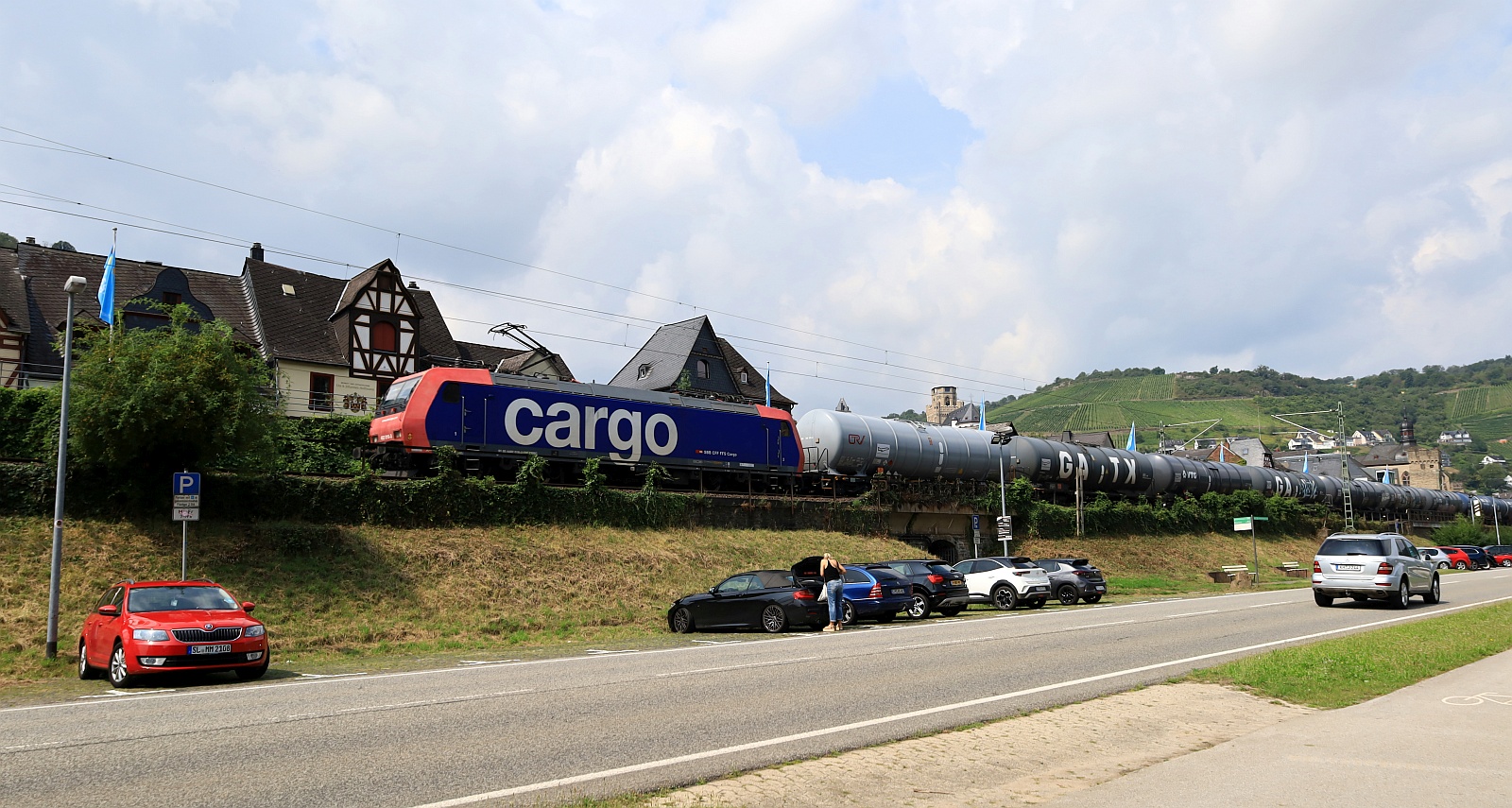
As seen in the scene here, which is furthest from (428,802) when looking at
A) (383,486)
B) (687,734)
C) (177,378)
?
(383,486)

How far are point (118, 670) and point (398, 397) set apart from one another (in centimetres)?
1625

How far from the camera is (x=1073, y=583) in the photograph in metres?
30.1

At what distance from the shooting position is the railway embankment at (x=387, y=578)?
63.7ft

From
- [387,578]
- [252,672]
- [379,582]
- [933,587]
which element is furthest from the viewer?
[933,587]

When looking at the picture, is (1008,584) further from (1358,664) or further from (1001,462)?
(1358,664)

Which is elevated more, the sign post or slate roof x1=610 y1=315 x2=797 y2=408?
slate roof x1=610 y1=315 x2=797 y2=408

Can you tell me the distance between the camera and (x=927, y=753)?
7.95 metres

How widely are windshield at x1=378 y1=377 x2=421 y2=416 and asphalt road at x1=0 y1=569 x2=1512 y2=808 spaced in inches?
608

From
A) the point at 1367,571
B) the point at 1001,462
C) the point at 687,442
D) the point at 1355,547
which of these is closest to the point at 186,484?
the point at 687,442

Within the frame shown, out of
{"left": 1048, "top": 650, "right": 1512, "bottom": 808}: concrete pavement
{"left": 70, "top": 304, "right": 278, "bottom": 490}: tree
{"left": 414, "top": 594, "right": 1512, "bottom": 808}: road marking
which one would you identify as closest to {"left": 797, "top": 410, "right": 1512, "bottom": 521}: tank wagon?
{"left": 70, "top": 304, "right": 278, "bottom": 490}: tree

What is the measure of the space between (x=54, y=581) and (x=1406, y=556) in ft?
93.3

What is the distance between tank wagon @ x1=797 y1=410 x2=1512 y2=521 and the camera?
1558 inches

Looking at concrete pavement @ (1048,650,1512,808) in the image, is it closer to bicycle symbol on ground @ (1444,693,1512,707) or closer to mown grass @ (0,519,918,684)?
bicycle symbol on ground @ (1444,693,1512,707)

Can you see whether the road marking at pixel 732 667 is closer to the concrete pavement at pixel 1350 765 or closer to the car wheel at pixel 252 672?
the car wheel at pixel 252 672
